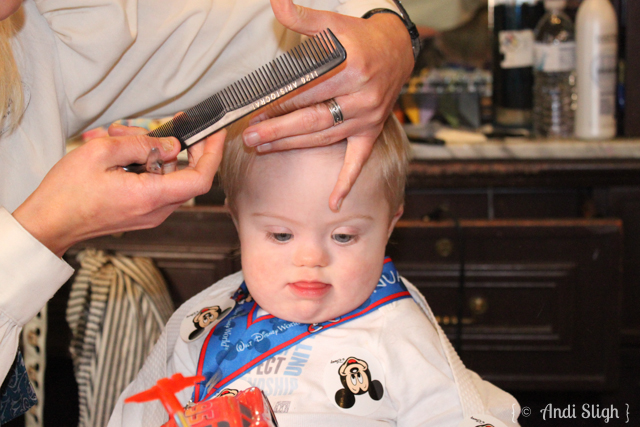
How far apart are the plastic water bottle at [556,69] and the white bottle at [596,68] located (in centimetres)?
5

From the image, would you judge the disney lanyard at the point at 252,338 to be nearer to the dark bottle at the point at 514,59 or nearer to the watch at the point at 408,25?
the watch at the point at 408,25

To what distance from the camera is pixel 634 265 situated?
1.40 m

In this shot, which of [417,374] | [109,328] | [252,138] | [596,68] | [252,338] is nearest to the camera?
[252,138]

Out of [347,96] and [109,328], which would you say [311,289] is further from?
[109,328]

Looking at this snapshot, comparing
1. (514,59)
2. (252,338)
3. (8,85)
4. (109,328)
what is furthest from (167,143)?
(514,59)

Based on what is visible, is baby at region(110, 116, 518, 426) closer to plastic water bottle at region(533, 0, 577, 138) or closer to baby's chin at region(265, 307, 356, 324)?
baby's chin at region(265, 307, 356, 324)

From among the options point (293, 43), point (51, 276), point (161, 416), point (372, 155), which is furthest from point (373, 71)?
point (161, 416)

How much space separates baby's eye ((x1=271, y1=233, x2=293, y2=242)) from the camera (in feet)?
2.79

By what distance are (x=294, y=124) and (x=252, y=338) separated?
1.24ft

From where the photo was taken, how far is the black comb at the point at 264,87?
2.01 ft

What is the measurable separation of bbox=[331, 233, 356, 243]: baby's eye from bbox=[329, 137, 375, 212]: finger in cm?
7

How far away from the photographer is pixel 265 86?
2.09 ft

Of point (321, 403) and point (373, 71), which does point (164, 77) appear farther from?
point (321, 403)

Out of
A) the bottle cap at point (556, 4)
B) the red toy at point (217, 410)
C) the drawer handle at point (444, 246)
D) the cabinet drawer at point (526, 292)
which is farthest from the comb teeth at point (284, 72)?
the bottle cap at point (556, 4)
